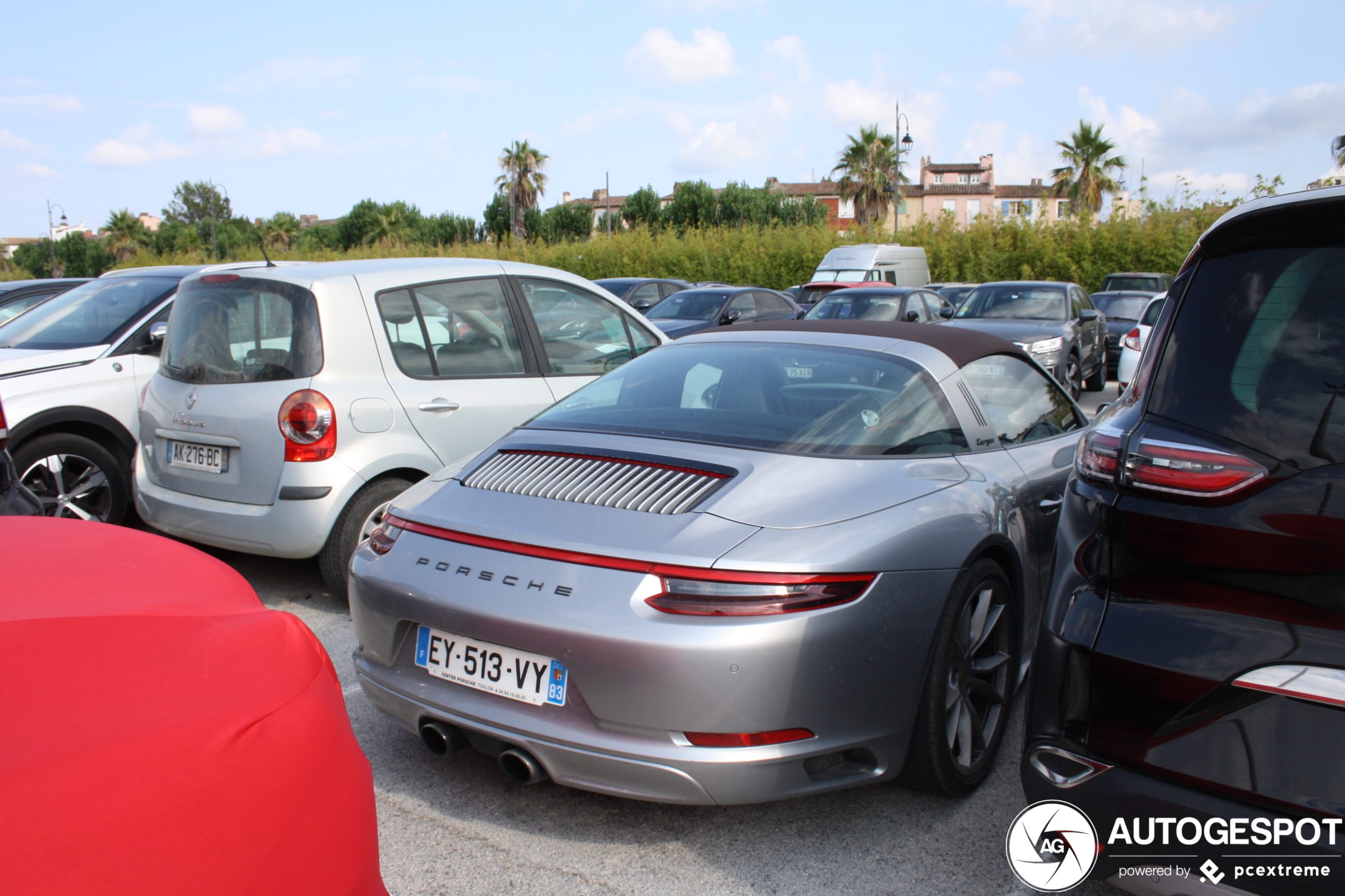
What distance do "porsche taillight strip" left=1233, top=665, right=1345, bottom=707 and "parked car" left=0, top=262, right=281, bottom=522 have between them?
4783 mm

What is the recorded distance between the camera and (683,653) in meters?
2.26

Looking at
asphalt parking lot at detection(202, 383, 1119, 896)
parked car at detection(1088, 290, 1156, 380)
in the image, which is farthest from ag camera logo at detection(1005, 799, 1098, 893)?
parked car at detection(1088, 290, 1156, 380)

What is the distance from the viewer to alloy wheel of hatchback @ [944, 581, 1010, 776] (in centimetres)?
279

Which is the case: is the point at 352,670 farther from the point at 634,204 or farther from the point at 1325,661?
the point at 634,204

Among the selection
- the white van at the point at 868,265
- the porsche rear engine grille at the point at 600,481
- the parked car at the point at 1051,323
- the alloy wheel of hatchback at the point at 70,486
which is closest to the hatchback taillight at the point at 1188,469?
the porsche rear engine grille at the point at 600,481

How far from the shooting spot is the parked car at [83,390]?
539 centimetres

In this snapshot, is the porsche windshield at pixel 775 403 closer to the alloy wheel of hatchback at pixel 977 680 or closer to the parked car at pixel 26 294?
the alloy wheel of hatchback at pixel 977 680

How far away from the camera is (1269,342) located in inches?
75.7

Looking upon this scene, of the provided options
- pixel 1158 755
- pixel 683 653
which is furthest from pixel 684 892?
pixel 1158 755

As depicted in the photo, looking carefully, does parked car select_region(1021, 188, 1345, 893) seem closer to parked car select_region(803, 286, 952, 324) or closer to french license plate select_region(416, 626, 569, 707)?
french license plate select_region(416, 626, 569, 707)

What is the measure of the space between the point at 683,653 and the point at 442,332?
305 centimetres

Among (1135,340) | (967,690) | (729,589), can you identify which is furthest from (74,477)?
(1135,340)

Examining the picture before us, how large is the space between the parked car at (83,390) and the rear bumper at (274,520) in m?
1.34

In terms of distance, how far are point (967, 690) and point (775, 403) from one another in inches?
41.8
